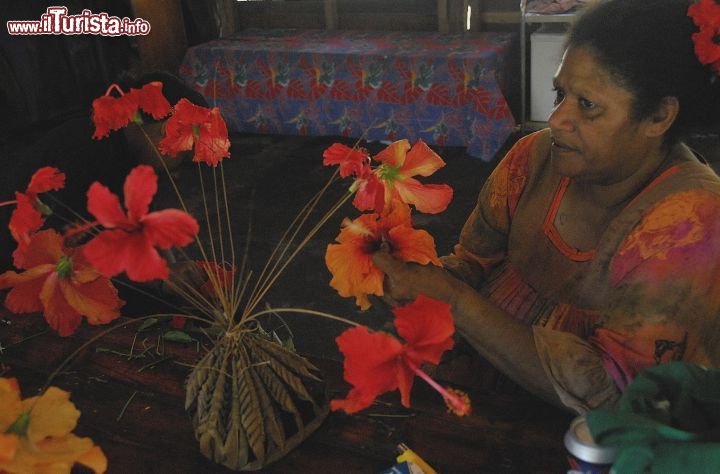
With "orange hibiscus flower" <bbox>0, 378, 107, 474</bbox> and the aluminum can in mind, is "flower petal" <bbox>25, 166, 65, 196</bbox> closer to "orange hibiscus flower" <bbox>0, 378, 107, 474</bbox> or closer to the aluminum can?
"orange hibiscus flower" <bbox>0, 378, 107, 474</bbox>

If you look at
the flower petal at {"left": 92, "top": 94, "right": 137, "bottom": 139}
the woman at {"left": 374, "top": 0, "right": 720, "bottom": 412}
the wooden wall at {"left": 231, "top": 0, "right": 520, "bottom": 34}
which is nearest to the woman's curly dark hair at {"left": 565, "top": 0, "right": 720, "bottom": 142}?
the woman at {"left": 374, "top": 0, "right": 720, "bottom": 412}

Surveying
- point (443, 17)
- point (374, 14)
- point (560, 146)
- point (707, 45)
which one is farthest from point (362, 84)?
point (707, 45)

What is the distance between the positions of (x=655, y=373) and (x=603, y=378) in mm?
304

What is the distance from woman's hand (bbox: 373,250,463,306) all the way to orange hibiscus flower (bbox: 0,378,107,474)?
481 mm

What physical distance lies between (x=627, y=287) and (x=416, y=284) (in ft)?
1.13

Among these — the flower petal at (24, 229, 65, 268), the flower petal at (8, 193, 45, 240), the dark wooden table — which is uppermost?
the flower petal at (8, 193, 45, 240)

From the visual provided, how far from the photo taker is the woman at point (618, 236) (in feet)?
3.55

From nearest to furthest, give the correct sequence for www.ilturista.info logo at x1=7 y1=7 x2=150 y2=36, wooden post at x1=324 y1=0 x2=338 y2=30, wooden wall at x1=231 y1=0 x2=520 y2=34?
www.ilturista.info logo at x1=7 y1=7 x2=150 y2=36 → wooden wall at x1=231 y1=0 x2=520 y2=34 → wooden post at x1=324 y1=0 x2=338 y2=30

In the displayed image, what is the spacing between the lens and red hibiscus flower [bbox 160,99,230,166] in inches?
37.6

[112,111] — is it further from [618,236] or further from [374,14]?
Result: [374,14]

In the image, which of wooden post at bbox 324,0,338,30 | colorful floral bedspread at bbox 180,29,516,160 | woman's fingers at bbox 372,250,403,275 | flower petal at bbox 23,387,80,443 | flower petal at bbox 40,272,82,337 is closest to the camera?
flower petal at bbox 23,387,80,443

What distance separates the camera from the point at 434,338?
68 cm

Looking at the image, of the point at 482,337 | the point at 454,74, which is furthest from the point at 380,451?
the point at 454,74

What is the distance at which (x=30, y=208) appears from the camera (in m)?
0.75
